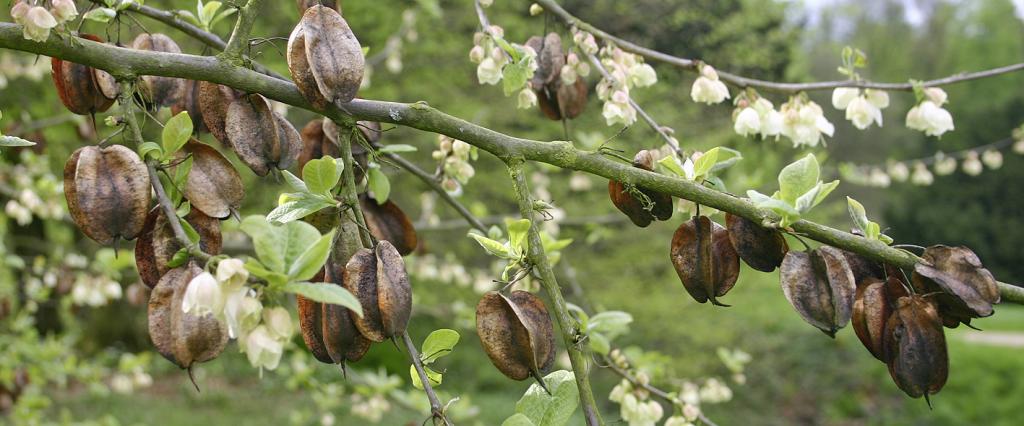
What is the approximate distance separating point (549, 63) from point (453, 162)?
31cm

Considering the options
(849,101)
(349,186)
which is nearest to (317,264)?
(349,186)

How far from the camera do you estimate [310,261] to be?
33.0 inches

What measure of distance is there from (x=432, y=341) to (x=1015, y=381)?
1139 centimetres

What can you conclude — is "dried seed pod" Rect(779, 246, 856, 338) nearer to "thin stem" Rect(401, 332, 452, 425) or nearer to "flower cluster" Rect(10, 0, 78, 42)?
"thin stem" Rect(401, 332, 452, 425)

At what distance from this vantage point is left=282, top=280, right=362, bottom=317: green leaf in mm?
791

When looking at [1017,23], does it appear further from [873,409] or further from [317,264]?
[317,264]

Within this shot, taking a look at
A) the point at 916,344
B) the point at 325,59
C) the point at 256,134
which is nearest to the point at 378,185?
the point at 256,134

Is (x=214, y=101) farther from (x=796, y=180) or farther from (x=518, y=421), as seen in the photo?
(x=796, y=180)

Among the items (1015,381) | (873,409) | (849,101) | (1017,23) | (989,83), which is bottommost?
(873,409)

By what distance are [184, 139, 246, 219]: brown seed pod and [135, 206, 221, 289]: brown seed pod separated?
0.07 feet

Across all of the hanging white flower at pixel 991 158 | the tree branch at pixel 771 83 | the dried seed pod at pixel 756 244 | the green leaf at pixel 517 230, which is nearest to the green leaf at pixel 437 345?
the green leaf at pixel 517 230

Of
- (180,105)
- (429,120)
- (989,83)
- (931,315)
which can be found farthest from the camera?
(989,83)

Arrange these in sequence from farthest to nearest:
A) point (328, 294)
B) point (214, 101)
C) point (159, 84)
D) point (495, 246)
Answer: point (159, 84)
point (214, 101)
point (495, 246)
point (328, 294)

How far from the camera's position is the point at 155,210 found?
111cm
